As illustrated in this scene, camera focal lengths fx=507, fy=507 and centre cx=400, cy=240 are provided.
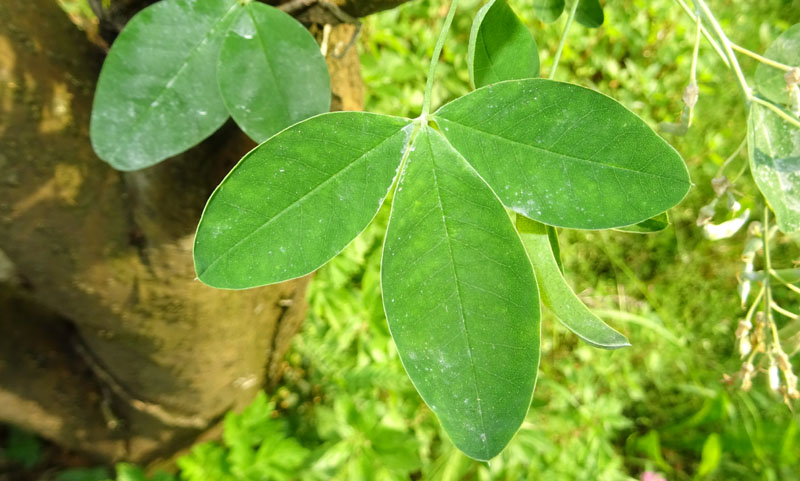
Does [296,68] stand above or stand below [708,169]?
above

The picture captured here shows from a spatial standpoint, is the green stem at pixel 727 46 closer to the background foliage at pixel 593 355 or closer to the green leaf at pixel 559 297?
the green leaf at pixel 559 297

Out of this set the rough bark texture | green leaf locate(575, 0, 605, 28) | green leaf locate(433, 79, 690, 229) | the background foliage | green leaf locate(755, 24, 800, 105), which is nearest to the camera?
green leaf locate(433, 79, 690, 229)

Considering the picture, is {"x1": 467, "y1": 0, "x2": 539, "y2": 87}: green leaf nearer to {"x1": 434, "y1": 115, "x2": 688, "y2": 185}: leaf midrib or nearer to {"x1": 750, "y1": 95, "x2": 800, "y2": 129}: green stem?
{"x1": 434, "y1": 115, "x2": 688, "y2": 185}: leaf midrib

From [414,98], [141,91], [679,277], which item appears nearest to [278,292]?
[141,91]

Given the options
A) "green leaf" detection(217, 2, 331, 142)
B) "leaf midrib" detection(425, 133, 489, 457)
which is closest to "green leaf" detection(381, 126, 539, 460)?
"leaf midrib" detection(425, 133, 489, 457)

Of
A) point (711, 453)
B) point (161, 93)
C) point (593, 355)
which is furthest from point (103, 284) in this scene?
point (711, 453)

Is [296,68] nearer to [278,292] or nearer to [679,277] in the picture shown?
[278,292]

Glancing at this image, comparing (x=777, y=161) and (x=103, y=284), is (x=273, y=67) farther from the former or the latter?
(x=103, y=284)

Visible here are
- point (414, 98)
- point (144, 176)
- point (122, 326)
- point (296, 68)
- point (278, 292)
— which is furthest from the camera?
point (414, 98)
